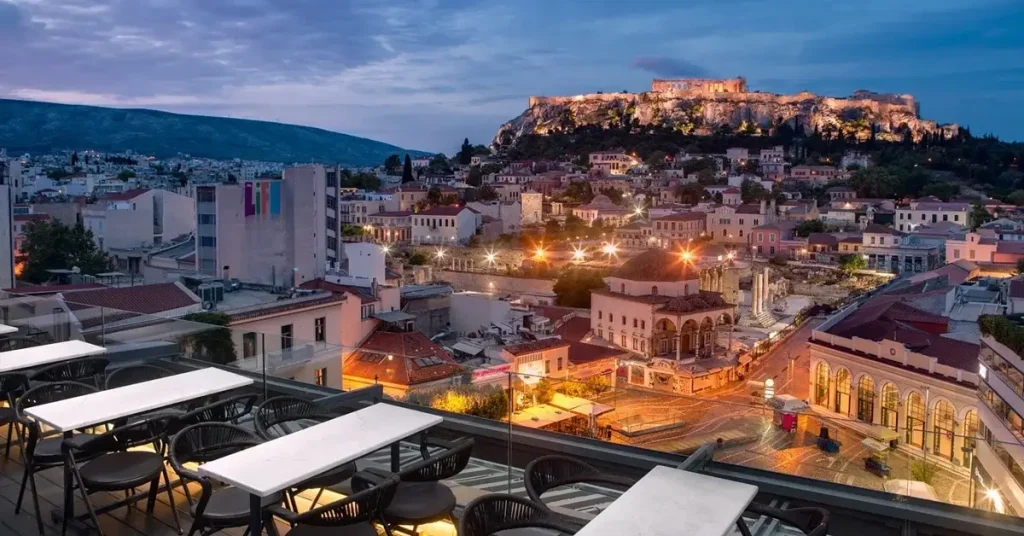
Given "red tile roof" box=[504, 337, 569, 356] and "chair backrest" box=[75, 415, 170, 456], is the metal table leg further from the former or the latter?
"red tile roof" box=[504, 337, 569, 356]

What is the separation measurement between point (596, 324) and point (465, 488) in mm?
22909

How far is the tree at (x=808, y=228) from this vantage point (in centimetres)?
4562

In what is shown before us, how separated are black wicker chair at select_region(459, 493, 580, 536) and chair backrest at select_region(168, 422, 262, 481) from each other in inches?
39.6

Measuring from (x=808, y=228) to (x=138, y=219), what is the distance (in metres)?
33.9

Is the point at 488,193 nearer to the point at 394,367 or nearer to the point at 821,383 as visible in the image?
the point at 821,383

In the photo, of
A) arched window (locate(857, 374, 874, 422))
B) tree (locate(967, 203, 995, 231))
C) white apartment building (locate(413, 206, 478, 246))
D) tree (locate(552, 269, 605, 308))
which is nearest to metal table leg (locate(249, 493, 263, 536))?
arched window (locate(857, 374, 874, 422))

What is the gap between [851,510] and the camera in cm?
273

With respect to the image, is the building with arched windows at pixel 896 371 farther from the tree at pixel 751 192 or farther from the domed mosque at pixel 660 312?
the tree at pixel 751 192

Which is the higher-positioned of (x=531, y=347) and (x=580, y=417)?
(x=580, y=417)

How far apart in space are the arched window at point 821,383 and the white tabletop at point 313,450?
1586cm

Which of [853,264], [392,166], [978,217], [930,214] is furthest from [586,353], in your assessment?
[392,166]

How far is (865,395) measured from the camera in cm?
1588

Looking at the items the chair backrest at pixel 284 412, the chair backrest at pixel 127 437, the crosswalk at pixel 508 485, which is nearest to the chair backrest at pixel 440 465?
the crosswalk at pixel 508 485

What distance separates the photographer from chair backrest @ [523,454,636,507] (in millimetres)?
2451
